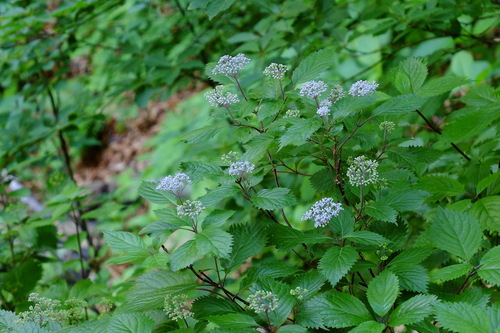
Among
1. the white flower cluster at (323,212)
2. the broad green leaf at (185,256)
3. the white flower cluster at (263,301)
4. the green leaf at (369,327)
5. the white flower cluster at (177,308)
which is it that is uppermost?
the broad green leaf at (185,256)

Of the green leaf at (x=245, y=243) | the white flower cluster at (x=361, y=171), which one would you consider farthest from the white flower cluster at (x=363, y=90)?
the green leaf at (x=245, y=243)

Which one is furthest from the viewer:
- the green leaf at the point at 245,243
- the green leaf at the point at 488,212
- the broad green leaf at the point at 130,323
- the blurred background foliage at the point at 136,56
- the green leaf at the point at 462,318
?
the blurred background foliage at the point at 136,56

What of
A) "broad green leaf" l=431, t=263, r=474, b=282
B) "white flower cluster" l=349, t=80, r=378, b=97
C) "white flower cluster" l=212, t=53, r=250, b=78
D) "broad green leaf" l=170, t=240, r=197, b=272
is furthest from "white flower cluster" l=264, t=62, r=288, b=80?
"broad green leaf" l=431, t=263, r=474, b=282

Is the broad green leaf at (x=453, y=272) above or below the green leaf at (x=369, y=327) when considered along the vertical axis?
below

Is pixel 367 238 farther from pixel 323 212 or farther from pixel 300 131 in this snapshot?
pixel 300 131

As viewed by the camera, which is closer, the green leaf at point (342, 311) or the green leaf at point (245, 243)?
Answer: the green leaf at point (342, 311)

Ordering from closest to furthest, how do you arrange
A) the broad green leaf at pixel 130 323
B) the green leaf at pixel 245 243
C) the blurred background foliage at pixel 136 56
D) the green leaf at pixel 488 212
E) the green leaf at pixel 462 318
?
1. the green leaf at pixel 462 318
2. the broad green leaf at pixel 130 323
3. the green leaf at pixel 245 243
4. the green leaf at pixel 488 212
5. the blurred background foliage at pixel 136 56

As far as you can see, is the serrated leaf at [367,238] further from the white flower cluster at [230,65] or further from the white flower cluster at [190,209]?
the white flower cluster at [230,65]
